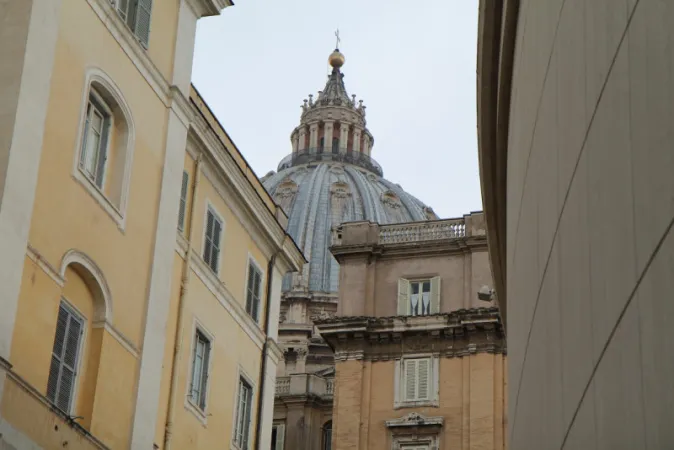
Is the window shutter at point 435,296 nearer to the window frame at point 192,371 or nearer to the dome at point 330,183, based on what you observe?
the window frame at point 192,371

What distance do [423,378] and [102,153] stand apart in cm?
2924

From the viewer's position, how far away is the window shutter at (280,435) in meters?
75.9

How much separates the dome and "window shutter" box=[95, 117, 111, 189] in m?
106

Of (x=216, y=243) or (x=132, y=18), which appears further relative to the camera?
(x=216, y=243)

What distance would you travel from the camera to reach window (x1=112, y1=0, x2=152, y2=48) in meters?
24.9

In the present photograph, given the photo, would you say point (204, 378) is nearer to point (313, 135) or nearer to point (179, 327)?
point (179, 327)

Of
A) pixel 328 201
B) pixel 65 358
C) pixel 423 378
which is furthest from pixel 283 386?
pixel 328 201

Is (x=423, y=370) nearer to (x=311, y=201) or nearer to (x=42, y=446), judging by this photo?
(x=42, y=446)

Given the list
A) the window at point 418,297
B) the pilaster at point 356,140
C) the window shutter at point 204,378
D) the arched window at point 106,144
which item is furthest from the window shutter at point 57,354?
the pilaster at point 356,140

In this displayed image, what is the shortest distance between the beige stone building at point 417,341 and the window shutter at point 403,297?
1.5 inches

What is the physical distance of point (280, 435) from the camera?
253ft

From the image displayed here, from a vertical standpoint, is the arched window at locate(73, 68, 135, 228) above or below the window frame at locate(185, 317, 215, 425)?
above

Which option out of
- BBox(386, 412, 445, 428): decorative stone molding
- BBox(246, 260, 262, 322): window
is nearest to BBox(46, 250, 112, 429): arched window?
BBox(246, 260, 262, 322): window

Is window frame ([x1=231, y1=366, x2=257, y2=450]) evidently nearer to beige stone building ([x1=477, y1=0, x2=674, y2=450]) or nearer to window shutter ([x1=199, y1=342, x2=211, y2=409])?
window shutter ([x1=199, y1=342, x2=211, y2=409])
